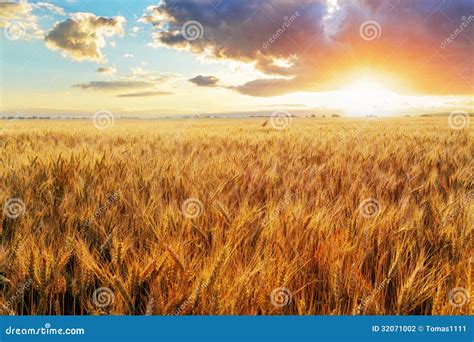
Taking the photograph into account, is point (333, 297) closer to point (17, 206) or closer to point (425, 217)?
point (425, 217)

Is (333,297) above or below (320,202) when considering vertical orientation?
below

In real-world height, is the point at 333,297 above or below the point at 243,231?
below

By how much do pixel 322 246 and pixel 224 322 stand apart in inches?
19.4

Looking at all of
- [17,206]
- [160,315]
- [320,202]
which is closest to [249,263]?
[160,315]

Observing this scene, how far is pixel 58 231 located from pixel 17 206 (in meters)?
0.51

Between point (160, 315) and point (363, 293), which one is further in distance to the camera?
point (363, 293)

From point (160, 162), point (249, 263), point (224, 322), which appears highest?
point (160, 162)

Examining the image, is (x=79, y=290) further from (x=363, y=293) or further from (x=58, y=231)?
(x=363, y=293)

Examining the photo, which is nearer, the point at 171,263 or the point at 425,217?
the point at 171,263

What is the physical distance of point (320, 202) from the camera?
2.10 m

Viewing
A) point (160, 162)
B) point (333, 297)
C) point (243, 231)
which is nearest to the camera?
point (333, 297)

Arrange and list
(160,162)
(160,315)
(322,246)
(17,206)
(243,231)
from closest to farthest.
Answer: (160,315), (322,246), (243,231), (17,206), (160,162)

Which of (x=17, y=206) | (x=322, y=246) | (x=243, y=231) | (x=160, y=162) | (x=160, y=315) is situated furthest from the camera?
(x=160, y=162)

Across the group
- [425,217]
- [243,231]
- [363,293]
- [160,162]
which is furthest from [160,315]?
[160,162]
